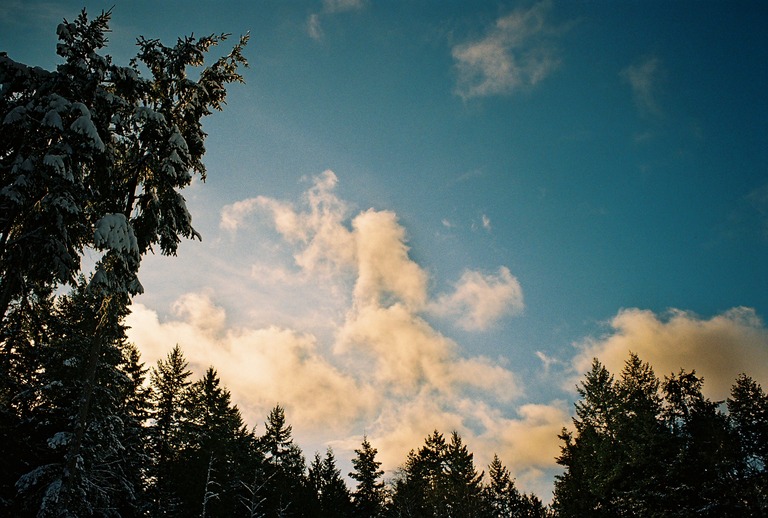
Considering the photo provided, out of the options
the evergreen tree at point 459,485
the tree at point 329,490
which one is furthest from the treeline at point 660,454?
the tree at point 329,490

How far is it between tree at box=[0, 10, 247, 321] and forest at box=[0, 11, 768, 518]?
44 millimetres

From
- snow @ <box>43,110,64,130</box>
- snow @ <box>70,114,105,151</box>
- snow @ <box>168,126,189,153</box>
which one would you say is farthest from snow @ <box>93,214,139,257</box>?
snow @ <box>168,126,189,153</box>

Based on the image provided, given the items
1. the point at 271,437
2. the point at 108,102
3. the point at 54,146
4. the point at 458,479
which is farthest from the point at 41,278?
the point at 458,479

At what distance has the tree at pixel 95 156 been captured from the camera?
1138 cm

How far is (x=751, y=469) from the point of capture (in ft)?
93.7

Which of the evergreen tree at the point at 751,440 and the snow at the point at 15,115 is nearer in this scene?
the snow at the point at 15,115

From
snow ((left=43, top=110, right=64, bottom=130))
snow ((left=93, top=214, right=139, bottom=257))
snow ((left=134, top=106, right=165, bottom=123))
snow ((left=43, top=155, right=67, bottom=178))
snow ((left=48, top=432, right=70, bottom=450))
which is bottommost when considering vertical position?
snow ((left=48, top=432, right=70, bottom=450))

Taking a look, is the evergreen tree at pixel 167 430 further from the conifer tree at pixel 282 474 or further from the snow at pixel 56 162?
the snow at pixel 56 162

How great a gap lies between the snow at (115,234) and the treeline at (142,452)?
5.96ft

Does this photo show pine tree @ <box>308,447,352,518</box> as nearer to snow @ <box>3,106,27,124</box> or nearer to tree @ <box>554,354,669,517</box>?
tree @ <box>554,354,669,517</box>

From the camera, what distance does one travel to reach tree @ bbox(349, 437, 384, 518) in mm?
44938

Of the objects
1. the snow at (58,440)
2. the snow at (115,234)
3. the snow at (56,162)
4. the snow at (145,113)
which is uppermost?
the snow at (145,113)

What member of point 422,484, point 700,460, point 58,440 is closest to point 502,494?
point 422,484

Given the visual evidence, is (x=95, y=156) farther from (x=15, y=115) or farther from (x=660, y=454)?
(x=660, y=454)
